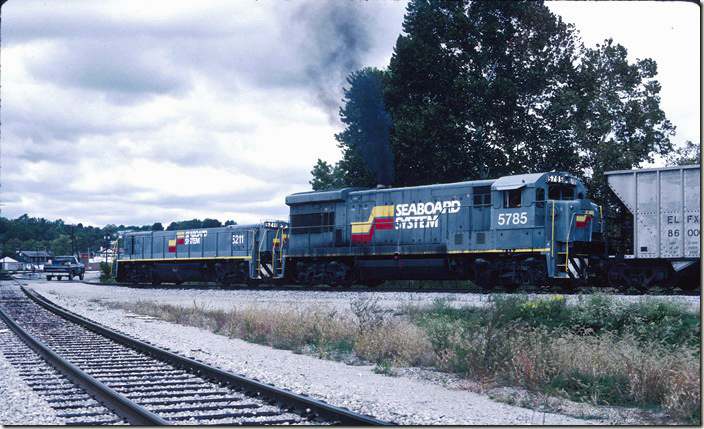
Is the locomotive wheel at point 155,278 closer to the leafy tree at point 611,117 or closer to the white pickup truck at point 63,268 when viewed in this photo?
the white pickup truck at point 63,268

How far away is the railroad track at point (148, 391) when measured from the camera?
23.3ft

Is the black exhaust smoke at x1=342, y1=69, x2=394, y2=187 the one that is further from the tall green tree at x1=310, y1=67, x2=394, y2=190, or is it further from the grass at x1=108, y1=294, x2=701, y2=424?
the grass at x1=108, y1=294, x2=701, y2=424

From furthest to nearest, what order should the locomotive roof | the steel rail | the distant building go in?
the distant building, the locomotive roof, the steel rail

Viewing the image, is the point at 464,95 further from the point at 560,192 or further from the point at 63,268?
the point at 63,268

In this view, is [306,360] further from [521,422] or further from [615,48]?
[615,48]

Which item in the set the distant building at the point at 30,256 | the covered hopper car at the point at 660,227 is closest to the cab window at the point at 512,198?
the covered hopper car at the point at 660,227

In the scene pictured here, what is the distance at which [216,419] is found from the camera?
7.05 metres

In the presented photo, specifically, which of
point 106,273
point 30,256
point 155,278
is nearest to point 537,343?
point 155,278

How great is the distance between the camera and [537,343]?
35.9 feet

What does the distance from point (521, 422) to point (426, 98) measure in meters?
26.0

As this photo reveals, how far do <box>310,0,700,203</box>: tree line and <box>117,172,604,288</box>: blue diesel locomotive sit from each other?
459cm

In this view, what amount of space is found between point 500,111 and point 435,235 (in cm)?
624

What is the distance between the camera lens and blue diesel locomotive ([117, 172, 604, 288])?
72.7 ft

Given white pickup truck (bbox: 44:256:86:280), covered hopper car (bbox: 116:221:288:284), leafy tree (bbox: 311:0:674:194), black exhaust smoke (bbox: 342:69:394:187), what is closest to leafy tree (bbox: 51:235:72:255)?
white pickup truck (bbox: 44:256:86:280)
